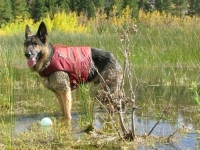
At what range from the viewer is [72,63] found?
7.09 metres

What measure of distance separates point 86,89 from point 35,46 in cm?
154

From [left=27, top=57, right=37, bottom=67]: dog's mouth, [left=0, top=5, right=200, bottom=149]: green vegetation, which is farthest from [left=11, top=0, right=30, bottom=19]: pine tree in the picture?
[left=27, top=57, right=37, bottom=67]: dog's mouth

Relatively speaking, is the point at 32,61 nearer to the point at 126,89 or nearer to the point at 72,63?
the point at 72,63

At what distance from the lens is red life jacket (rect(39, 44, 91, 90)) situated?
7.02 metres

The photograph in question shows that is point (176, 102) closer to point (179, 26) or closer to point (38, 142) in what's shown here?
point (38, 142)

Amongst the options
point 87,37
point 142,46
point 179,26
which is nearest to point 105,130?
point 142,46

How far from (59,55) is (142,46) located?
638cm

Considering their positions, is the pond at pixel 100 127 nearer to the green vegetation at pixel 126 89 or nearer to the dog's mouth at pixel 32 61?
the green vegetation at pixel 126 89

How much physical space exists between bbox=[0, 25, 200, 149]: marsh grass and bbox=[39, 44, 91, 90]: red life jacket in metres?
0.72

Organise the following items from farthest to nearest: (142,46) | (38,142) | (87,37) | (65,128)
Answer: (87,37)
(142,46)
(65,128)
(38,142)

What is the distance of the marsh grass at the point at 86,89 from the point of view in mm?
5074

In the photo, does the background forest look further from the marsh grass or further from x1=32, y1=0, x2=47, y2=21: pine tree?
the marsh grass

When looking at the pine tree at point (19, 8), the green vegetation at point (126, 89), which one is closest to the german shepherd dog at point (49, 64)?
the green vegetation at point (126, 89)

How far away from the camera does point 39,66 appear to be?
700 centimetres
